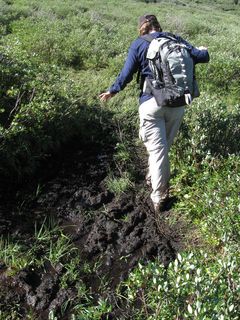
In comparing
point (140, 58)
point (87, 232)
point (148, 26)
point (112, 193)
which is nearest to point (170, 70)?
point (140, 58)

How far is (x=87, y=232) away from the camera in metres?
5.02

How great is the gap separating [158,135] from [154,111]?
1.08 ft

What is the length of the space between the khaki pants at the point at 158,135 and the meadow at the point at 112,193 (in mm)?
398

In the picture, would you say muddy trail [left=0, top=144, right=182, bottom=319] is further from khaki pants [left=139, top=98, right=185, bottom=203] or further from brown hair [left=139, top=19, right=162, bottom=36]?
brown hair [left=139, top=19, right=162, bottom=36]

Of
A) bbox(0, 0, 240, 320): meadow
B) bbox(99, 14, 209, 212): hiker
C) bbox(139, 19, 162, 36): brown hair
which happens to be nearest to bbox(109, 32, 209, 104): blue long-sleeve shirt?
bbox(99, 14, 209, 212): hiker

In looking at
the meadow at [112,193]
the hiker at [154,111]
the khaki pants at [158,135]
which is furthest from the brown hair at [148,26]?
the meadow at [112,193]

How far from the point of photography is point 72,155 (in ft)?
21.9

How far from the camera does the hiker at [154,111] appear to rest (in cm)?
486

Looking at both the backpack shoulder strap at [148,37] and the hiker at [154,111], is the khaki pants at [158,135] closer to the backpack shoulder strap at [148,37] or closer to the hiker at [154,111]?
the hiker at [154,111]

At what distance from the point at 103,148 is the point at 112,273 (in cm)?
297

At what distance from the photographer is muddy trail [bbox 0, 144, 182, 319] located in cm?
404

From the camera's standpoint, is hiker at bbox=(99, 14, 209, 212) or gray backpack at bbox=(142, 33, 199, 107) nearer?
gray backpack at bbox=(142, 33, 199, 107)

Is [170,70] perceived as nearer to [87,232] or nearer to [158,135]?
[158,135]

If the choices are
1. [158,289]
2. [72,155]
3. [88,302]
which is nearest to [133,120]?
[72,155]
